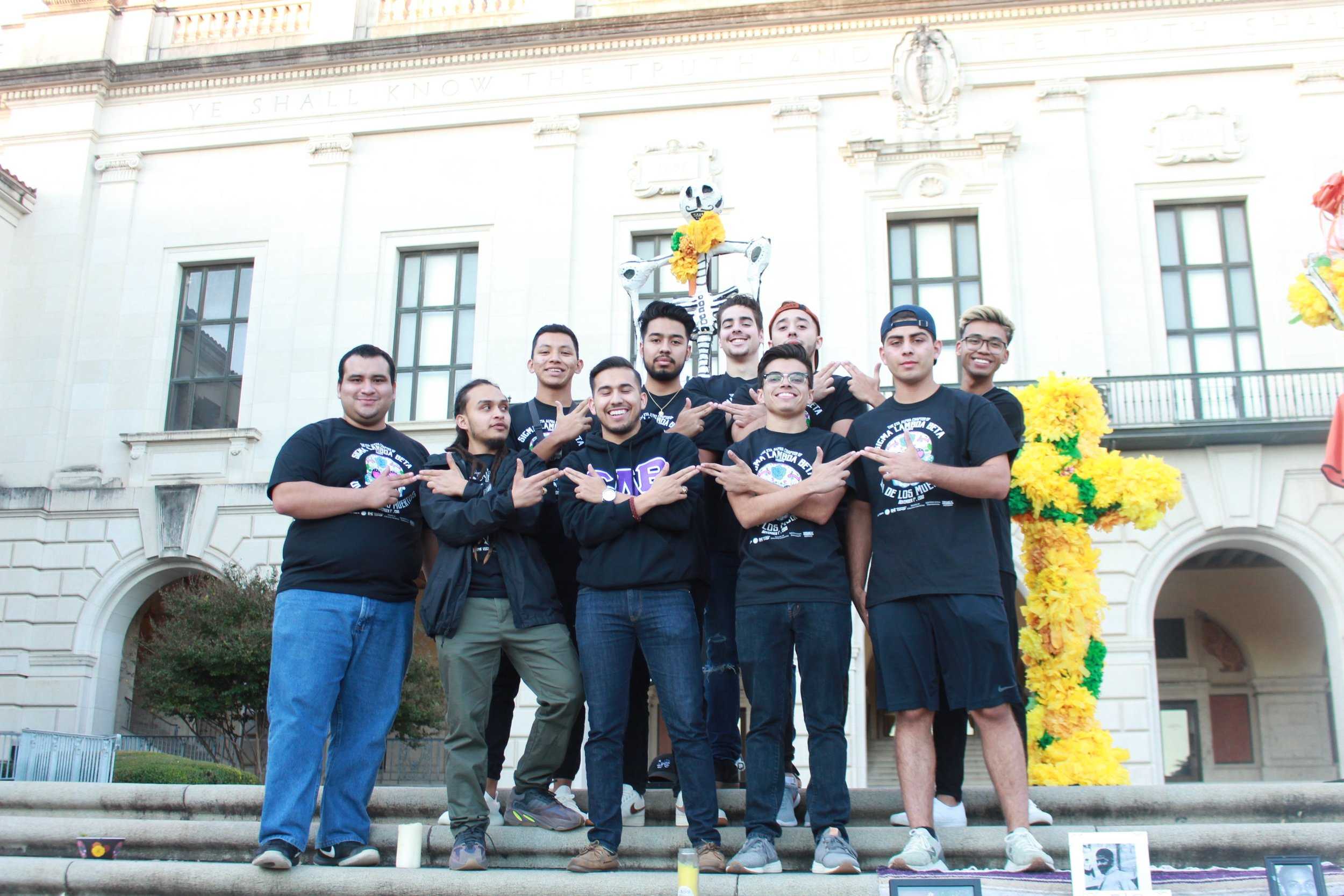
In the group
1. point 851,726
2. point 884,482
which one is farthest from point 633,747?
point 851,726

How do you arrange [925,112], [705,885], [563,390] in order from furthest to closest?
1. [925,112]
2. [563,390]
3. [705,885]

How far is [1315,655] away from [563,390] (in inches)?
681

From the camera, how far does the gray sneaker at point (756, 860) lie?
462 cm

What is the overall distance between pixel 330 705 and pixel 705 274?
439cm

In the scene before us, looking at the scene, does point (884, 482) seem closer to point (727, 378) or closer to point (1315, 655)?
point (727, 378)

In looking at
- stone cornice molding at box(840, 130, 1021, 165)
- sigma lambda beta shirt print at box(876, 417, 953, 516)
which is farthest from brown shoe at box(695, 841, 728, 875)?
stone cornice molding at box(840, 130, 1021, 165)

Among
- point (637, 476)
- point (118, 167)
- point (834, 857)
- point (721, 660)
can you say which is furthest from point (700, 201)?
point (118, 167)

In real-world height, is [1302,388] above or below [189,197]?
below

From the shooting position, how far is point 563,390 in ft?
20.9

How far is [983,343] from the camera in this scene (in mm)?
6312

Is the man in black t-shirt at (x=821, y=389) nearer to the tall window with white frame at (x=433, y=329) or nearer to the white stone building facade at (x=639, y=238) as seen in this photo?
the white stone building facade at (x=639, y=238)

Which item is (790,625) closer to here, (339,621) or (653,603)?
(653,603)

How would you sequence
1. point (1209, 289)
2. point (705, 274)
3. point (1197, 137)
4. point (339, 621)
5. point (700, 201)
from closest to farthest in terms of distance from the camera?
point (339, 621), point (705, 274), point (700, 201), point (1209, 289), point (1197, 137)

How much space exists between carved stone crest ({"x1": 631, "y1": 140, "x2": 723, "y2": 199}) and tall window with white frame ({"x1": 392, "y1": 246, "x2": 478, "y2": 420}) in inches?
117
